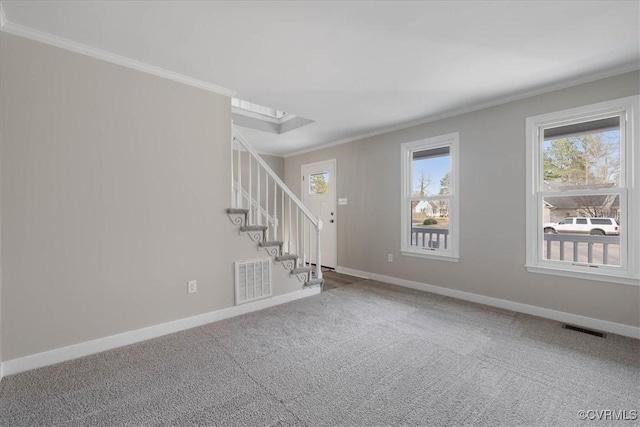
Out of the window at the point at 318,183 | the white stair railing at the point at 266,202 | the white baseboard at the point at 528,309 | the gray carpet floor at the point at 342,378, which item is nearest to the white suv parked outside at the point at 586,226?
the white baseboard at the point at 528,309

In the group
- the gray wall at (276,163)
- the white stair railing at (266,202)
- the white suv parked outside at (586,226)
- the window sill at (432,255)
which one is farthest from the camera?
the gray wall at (276,163)

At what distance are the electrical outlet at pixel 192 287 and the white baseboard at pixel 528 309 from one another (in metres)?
2.81

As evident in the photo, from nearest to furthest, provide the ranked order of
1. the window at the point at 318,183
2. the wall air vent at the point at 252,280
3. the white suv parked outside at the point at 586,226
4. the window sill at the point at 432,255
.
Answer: the white suv parked outside at the point at 586,226
the wall air vent at the point at 252,280
the window sill at the point at 432,255
the window at the point at 318,183

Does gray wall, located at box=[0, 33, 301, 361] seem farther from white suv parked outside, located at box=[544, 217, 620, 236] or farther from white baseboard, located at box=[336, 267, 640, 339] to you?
white suv parked outside, located at box=[544, 217, 620, 236]

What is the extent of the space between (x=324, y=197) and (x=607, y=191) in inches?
153

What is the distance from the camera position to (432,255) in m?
3.99

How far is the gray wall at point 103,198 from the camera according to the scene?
205 cm

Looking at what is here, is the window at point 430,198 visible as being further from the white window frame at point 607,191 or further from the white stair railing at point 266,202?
the white stair railing at point 266,202

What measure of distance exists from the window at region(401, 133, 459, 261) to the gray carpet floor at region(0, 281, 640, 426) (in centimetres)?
127

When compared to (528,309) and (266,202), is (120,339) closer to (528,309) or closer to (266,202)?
(266,202)

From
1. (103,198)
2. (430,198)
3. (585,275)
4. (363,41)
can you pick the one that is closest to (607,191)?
(585,275)

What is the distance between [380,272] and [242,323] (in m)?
2.45

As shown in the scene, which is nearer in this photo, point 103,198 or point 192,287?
point 103,198

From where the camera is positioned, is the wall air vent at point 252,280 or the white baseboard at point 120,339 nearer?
the white baseboard at point 120,339
